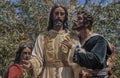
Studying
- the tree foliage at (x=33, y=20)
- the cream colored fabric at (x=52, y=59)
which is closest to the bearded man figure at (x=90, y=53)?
the cream colored fabric at (x=52, y=59)

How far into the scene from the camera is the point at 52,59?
5.57 metres

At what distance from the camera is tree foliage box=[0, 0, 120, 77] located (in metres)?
12.6

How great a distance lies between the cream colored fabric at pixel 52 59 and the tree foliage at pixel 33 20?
6.59 metres

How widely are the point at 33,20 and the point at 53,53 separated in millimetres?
7741

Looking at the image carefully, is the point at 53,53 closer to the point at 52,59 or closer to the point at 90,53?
the point at 52,59

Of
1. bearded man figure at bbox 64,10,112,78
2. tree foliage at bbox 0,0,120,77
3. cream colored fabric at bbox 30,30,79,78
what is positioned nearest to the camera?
bearded man figure at bbox 64,10,112,78

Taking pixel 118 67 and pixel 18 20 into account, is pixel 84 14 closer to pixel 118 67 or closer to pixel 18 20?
pixel 118 67

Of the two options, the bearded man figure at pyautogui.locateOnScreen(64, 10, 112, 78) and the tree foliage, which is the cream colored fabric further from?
the tree foliage

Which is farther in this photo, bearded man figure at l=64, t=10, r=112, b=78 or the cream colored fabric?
the cream colored fabric

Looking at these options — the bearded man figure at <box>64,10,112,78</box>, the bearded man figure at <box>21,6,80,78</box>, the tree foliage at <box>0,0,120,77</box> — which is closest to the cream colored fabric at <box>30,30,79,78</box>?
the bearded man figure at <box>21,6,80,78</box>

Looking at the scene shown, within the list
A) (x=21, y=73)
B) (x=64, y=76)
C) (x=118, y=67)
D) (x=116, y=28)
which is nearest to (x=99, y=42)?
(x=64, y=76)

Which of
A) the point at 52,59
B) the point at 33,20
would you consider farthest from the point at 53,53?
the point at 33,20

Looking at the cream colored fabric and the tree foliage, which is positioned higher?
the tree foliage

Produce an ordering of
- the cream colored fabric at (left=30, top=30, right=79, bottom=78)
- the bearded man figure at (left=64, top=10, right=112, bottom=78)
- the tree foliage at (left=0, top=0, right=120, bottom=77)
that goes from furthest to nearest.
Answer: the tree foliage at (left=0, top=0, right=120, bottom=77) < the cream colored fabric at (left=30, top=30, right=79, bottom=78) < the bearded man figure at (left=64, top=10, right=112, bottom=78)
